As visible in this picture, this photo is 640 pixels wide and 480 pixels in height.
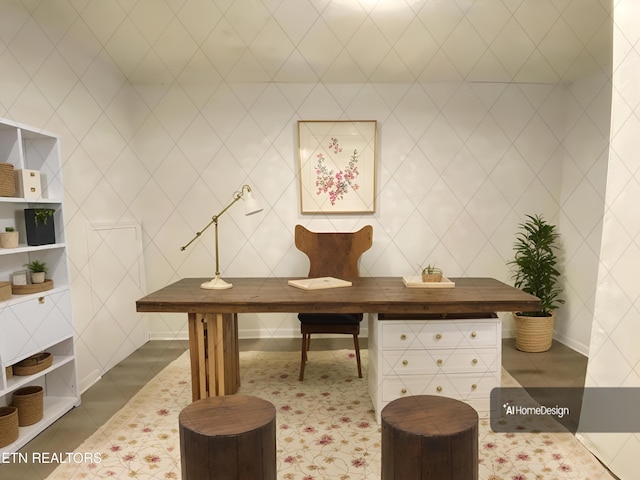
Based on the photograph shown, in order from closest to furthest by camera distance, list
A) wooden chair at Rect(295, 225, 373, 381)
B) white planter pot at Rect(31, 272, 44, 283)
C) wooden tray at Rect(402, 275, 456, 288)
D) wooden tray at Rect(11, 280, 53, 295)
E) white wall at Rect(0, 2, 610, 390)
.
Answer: wooden tray at Rect(11, 280, 53, 295), white planter pot at Rect(31, 272, 44, 283), wooden tray at Rect(402, 275, 456, 288), wooden chair at Rect(295, 225, 373, 381), white wall at Rect(0, 2, 610, 390)

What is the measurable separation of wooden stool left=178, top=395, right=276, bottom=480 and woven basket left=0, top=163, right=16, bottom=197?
1.51 m

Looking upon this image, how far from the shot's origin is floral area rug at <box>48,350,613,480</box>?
1853 mm

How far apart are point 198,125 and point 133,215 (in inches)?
39.1

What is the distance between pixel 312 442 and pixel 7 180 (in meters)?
2.04

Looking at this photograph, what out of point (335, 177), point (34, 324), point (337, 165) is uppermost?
point (337, 165)

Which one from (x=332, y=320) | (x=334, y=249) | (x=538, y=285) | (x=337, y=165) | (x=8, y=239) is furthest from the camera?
(x=337, y=165)

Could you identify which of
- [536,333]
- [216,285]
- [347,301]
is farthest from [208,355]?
[536,333]

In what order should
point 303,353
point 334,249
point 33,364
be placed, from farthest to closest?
point 334,249 < point 303,353 < point 33,364

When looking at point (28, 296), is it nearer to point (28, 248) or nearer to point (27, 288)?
point (27, 288)

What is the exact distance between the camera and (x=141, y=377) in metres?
2.98

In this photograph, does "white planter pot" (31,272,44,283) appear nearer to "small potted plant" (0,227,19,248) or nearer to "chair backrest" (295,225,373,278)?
"small potted plant" (0,227,19,248)

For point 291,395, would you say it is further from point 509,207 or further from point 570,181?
point 570,181

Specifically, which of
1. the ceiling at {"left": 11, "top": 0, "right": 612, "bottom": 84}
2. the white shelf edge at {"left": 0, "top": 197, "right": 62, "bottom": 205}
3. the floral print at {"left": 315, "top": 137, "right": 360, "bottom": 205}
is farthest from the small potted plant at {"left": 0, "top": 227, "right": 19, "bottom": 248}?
the floral print at {"left": 315, "top": 137, "right": 360, "bottom": 205}

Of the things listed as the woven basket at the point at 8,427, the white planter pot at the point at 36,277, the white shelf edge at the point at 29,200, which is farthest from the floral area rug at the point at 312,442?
the white shelf edge at the point at 29,200
